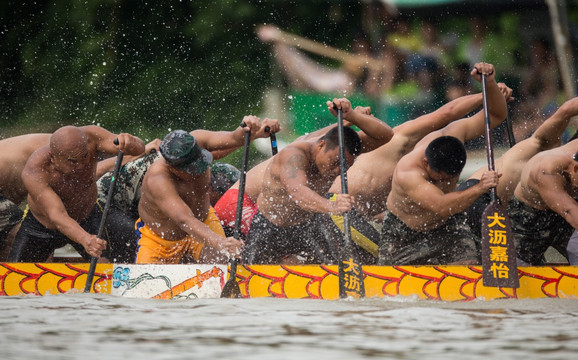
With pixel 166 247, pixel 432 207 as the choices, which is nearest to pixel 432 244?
pixel 432 207

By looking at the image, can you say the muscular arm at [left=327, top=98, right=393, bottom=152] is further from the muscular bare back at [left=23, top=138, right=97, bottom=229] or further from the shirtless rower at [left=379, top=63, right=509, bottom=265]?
the muscular bare back at [left=23, top=138, right=97, bottom=229]

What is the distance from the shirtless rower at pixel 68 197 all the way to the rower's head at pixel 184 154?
29 cm

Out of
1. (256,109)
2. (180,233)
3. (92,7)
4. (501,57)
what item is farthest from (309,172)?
(92,7)

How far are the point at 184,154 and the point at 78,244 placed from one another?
123 centimetres

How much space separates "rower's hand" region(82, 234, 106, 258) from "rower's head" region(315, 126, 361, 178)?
142cm

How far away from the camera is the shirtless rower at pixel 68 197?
5.09 metres

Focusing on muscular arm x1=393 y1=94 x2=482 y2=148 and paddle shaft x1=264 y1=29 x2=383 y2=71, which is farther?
paddle shaft x1=264 y1=29 x2=383 y2=71

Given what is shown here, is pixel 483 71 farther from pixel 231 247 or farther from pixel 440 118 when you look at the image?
pixel 231 247

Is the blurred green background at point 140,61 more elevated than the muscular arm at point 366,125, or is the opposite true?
the blurred green background at point 140,61

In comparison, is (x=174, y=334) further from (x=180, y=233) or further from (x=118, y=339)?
(x=180, y=233)

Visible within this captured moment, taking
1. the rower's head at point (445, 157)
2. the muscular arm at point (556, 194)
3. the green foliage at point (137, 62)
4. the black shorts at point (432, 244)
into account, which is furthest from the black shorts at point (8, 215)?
the green foliage at point (137, 62)

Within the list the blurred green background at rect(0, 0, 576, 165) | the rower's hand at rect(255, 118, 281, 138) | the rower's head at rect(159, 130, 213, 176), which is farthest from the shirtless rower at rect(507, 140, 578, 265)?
the blurred green background at rect(0, 0, 576, 165)

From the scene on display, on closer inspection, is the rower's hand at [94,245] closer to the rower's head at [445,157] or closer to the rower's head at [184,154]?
the rower's head at [184,154]

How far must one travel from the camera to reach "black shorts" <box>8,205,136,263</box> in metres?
5.47
